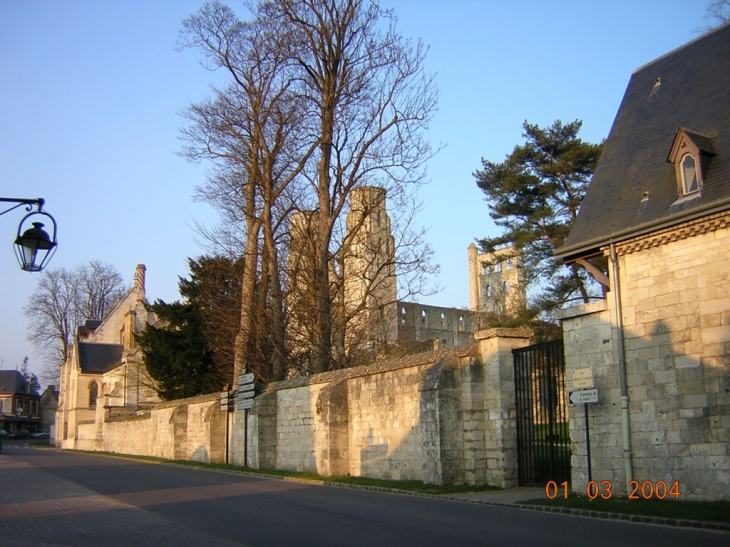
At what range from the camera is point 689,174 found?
44.5ft

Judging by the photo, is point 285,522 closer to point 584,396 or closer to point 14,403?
point 584,396

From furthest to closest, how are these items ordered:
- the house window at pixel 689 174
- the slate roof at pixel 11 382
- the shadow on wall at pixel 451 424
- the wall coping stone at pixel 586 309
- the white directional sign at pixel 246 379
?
the slate roof at pixel 11 382
the white directional sign at pixel 246 379
the shadow on wall at pixel 451 424
the wall coping stone at pixel 586 309
the house window at pixel 689 174

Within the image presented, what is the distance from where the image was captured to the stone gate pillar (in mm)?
16234

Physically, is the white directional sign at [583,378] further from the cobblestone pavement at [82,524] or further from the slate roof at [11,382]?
the slate roof at [11,382]

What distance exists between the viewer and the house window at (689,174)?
44.0 feet

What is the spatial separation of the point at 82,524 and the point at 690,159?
1170 centimetres

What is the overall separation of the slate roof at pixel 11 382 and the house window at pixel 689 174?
11303 cm

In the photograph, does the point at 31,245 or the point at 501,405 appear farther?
the point at 501,405

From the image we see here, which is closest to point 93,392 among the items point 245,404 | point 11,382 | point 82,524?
point 11,382

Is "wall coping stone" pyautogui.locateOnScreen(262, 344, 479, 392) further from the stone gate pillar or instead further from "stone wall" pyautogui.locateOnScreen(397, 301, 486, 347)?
"stone wall" pyautogui.locateOnScreen(397, 301, 486, 347)

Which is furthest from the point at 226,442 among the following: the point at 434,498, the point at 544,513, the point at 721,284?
the point at 721,284

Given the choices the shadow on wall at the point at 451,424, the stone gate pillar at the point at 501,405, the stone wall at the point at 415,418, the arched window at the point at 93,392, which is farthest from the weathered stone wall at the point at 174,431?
the arched window at the point at 93,392

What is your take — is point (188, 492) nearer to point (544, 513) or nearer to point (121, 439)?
point (544, 513)

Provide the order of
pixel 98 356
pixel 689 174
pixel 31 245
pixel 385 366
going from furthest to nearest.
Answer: pixel 98 356
pixel 385 366
pixel 689 174
pixel 31 245
